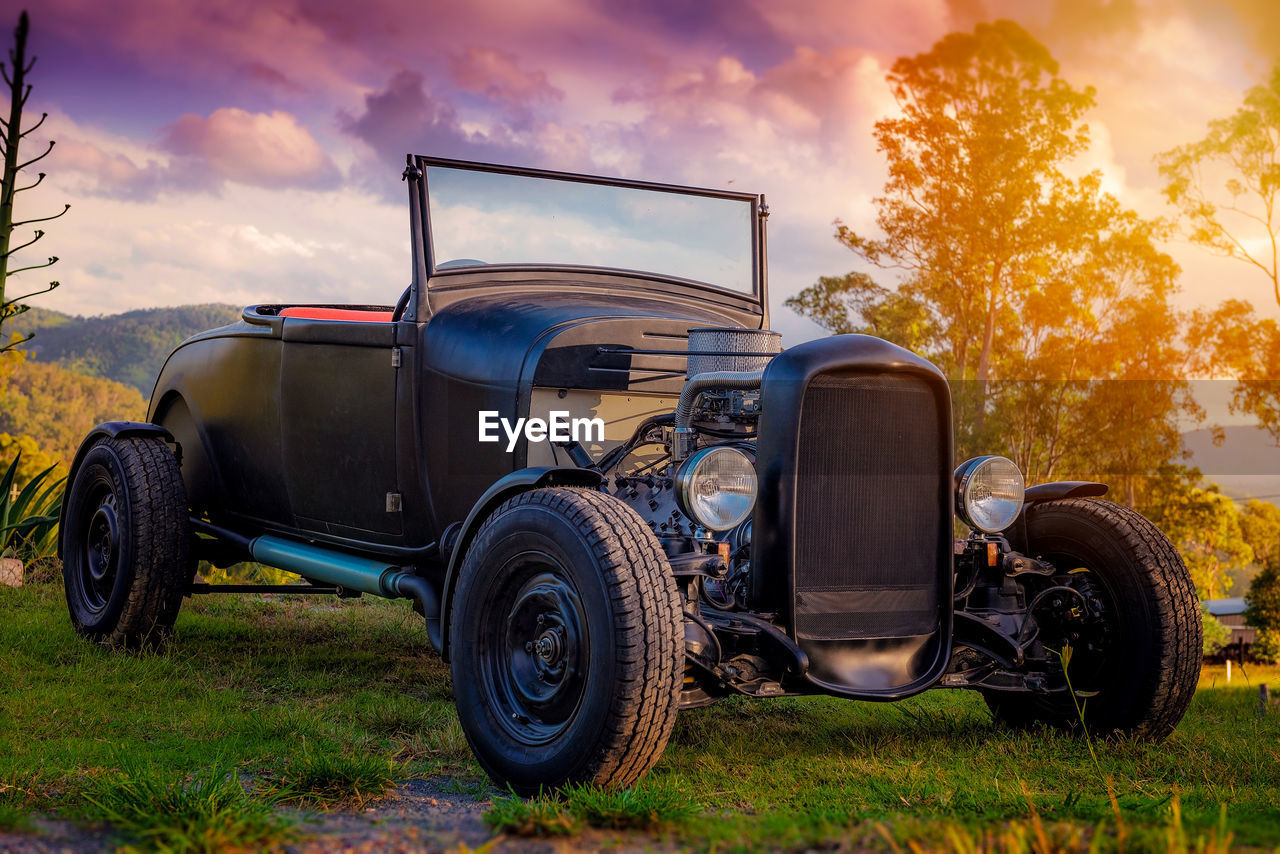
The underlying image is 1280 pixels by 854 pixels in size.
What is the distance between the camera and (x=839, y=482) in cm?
352

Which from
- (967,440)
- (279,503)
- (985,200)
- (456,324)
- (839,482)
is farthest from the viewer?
(985,200)

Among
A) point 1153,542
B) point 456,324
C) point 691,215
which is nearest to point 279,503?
point 456,324

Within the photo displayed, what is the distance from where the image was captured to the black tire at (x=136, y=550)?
538 cm

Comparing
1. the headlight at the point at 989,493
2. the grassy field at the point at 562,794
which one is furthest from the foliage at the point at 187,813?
the headlight at the point at 989,493

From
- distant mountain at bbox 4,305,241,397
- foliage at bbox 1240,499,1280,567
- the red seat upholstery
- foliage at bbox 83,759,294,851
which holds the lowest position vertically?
foliage at bbox 1240,499,1280,567

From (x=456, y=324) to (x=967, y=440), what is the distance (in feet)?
68.2

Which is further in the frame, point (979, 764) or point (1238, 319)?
point (1238, 319)

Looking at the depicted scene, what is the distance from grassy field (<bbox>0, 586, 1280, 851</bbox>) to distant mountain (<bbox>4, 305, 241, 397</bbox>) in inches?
1900

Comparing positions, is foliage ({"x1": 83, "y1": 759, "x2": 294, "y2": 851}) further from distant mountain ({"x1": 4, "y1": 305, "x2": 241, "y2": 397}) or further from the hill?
distant mountain ({"x1": 4, "y1": 305, "x2": 241, "y2": 397})

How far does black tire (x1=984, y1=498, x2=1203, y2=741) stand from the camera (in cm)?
389

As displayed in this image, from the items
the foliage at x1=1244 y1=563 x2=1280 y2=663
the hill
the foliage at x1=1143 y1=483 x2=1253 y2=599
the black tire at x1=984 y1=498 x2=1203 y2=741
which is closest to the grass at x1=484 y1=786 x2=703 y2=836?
the black tire at x1=984 y1=498 x2=1203 y2=741

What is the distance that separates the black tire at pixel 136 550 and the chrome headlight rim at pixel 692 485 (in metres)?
3.18

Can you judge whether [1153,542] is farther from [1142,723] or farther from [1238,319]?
[1238,319]

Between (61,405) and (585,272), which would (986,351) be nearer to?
(585,272)
